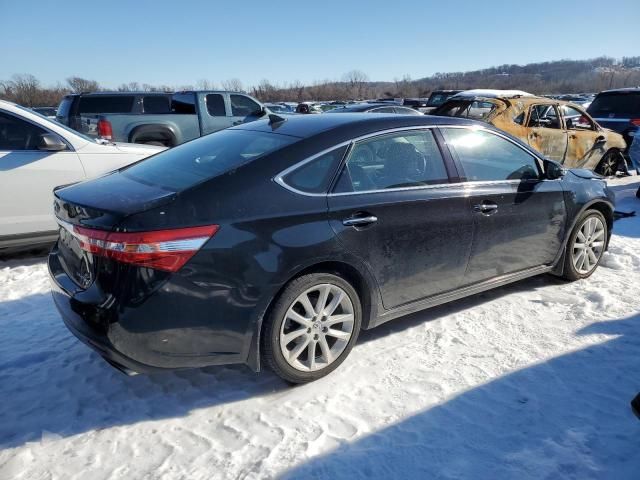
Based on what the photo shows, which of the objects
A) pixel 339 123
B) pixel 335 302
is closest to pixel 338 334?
pixel 335 302

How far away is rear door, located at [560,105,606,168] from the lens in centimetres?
902

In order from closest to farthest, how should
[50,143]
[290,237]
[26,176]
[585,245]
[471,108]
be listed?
[290,237]
[585,245]
[26,176]
[50,143]
[471,108]

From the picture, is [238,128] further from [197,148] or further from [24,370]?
[24,370]

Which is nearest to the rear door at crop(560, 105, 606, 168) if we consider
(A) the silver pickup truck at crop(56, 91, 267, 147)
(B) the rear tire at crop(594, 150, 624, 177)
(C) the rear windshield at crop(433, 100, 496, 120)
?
(B) the rear tire at crop(594, 150, 624, 177)

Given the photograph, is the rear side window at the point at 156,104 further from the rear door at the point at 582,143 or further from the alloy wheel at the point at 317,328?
the alloy wheel at the point at 317,328

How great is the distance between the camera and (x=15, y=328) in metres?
3.66

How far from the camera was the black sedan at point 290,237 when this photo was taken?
244 centimetres

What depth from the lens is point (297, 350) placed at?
2.88m

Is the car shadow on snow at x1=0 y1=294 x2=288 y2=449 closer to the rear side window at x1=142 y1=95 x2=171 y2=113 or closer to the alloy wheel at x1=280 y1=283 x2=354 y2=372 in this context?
the alloy wheel at x1=280 y1=283 x2=354 y2=372

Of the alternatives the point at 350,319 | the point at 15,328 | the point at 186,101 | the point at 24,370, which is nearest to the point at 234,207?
the point at 350,319

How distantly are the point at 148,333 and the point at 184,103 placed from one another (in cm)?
915

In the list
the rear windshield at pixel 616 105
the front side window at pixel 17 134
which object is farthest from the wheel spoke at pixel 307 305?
the rear windshield at pixel 616 105

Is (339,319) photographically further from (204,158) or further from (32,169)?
(32,169)

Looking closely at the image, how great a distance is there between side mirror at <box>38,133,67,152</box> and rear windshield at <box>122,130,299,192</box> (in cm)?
208
